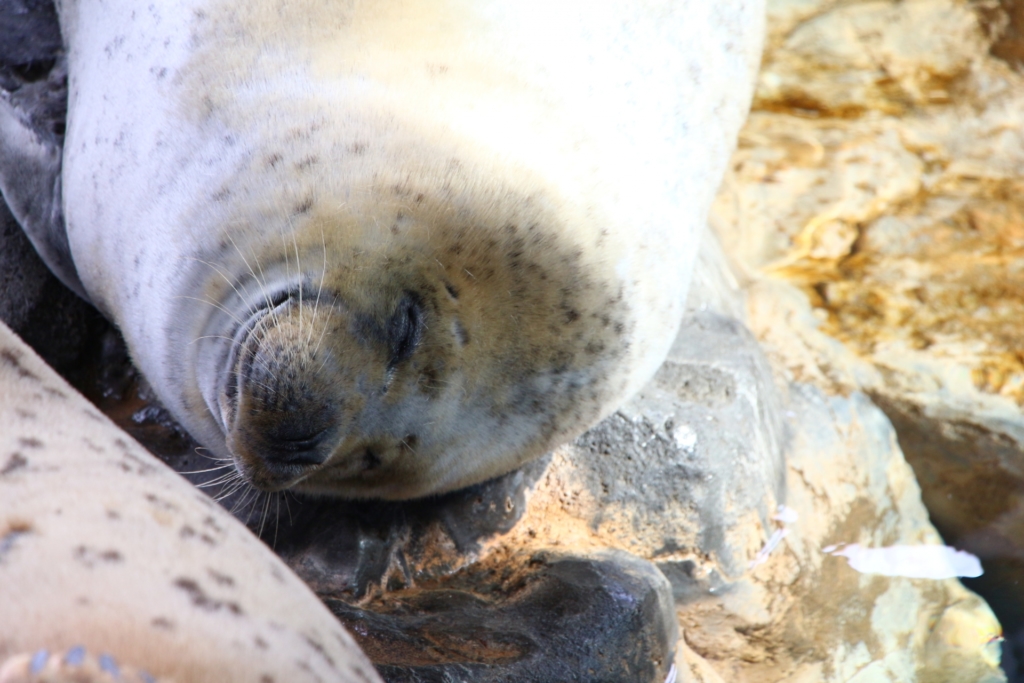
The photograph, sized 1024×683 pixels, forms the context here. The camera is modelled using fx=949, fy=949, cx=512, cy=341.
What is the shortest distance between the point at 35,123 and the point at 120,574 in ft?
7.72

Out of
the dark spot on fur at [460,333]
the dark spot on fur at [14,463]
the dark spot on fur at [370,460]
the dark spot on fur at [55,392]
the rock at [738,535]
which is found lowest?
the rock at [738,535]

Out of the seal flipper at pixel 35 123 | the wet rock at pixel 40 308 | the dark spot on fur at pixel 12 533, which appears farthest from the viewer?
the wet rock at pixel 40 308

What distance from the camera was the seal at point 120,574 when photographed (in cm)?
111

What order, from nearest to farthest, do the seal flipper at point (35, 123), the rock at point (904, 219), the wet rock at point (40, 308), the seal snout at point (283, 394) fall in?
the seal snout at point (283, 394) → the seal flipper at point (35, 123) → the wet rock at point (40, 308) → the rock at point (904, 219)

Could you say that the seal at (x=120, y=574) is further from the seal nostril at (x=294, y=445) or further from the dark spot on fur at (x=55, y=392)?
the seal nostril at (x=294, y=445)

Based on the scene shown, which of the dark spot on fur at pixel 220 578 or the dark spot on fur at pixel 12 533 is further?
the dark spot on fur at pixel 220 578

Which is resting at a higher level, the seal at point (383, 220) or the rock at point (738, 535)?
the seal at point (383, 220)

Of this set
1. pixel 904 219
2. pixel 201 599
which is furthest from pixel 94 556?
pixel 904 219

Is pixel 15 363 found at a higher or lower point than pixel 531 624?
higher

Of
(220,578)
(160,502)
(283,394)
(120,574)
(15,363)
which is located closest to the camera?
(120,574)

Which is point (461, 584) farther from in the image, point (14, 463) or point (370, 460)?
point (14, 463)

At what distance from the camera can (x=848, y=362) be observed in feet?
13.0

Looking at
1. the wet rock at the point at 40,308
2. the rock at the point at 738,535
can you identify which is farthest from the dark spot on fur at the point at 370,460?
the wet rock at the point at 40,308

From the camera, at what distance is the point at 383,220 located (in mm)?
2133
